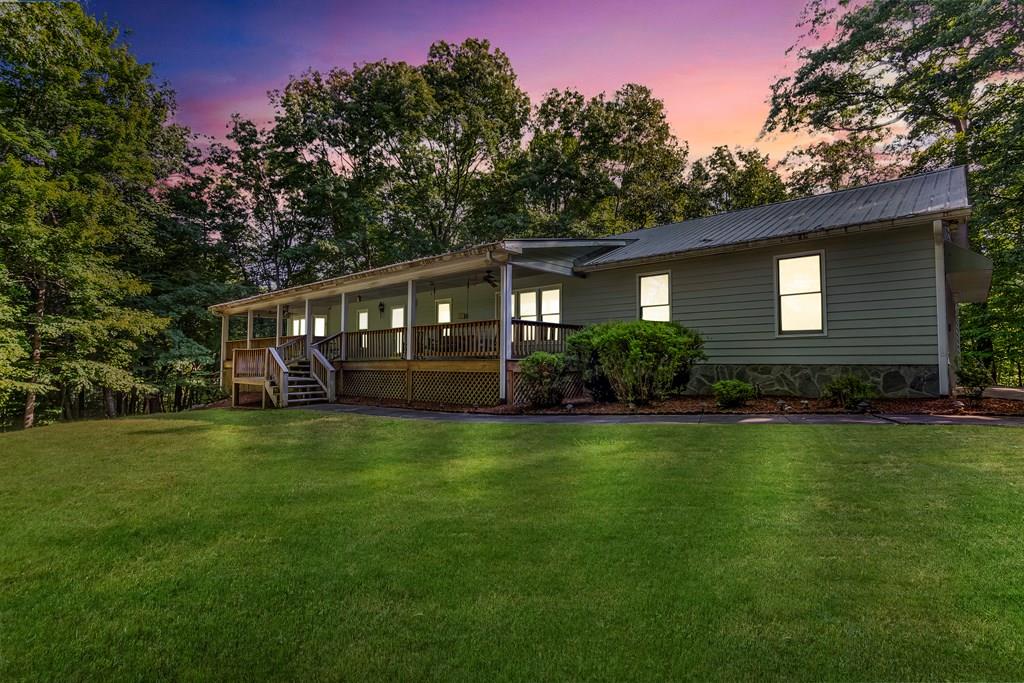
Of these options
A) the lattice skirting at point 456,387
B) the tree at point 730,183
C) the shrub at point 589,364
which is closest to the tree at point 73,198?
the lattice skirting at point 456,387

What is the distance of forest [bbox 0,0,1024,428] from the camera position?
48.0 ft

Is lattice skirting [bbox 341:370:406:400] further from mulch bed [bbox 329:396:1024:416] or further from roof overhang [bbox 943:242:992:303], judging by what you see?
roof overhang [bbox 943:242:992:303]

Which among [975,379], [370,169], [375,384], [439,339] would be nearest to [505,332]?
[439,339]

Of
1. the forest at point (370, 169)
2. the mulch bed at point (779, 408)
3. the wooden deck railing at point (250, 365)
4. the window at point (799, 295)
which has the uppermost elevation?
the forest at point (370, 169)

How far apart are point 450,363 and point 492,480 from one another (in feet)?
27.1

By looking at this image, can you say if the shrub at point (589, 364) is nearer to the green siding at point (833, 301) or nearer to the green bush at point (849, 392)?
the green siding at point (833, 301)

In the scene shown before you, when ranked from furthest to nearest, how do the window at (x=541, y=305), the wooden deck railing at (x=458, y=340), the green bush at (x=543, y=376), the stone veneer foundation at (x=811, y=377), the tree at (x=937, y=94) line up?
1. the window at (x=541, y=305)
2. the tree at (x=937, y=94)
3. the wooden deck railing at (x=458, y=340)
4. the green bush at (x=543, y=376)
5. the stone veneer foundation at (x=811, y=377)

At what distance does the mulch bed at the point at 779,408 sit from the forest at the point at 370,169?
795 cm

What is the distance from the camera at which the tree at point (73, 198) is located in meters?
13.9

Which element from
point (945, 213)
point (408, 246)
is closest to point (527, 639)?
point (945, 213)

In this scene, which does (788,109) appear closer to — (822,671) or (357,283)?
(357,283)

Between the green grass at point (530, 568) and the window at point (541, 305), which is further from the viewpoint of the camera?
the window at point (541, 305)

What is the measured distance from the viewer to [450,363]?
12.8 m

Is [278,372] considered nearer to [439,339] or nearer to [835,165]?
[439,339]
